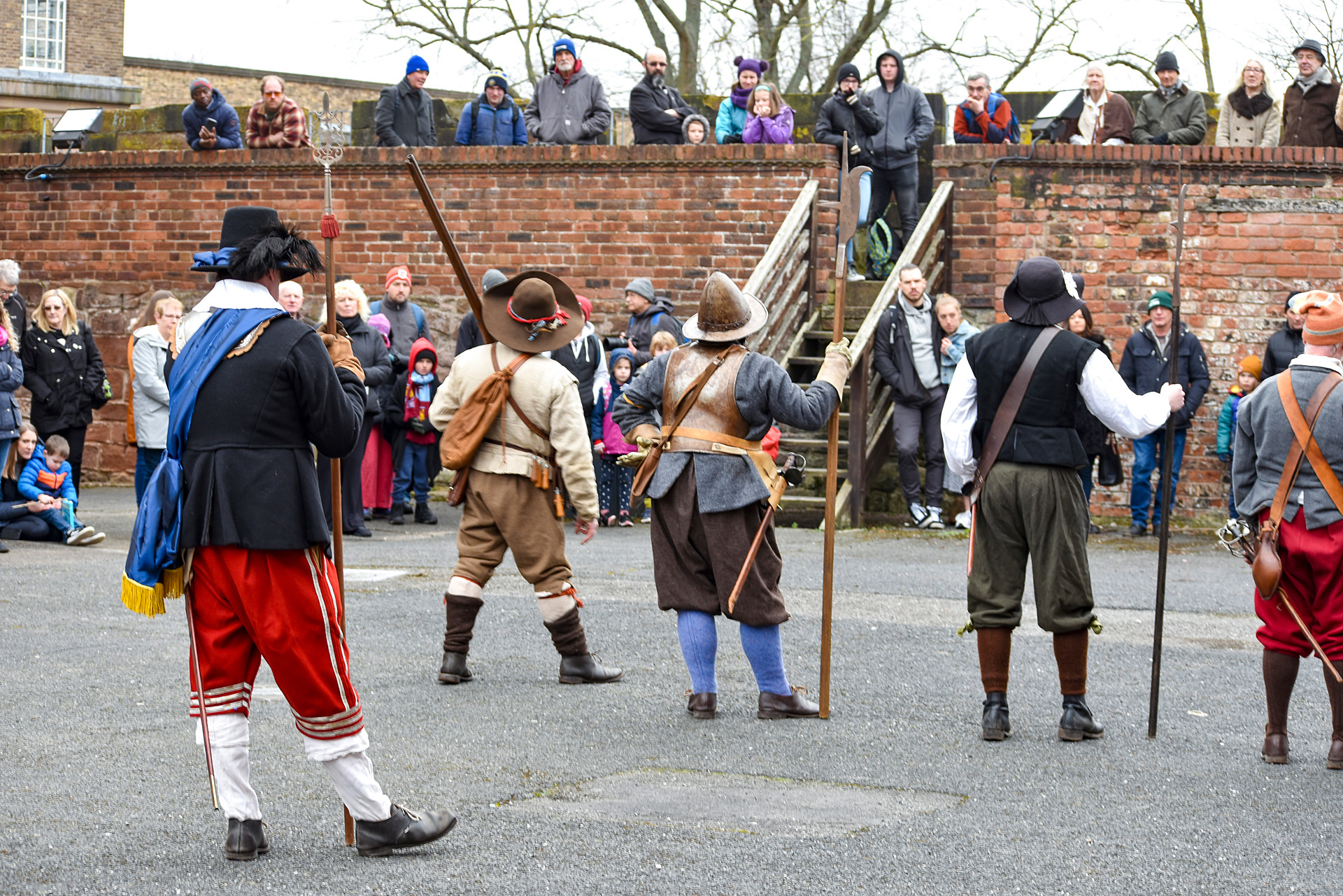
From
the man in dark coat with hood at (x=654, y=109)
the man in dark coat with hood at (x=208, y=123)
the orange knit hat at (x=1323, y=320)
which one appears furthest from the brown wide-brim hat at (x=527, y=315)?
the man in dark coat with hood at (x=208, y=123)

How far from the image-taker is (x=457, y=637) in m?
6.67

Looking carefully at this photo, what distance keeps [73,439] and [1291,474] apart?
935 cm

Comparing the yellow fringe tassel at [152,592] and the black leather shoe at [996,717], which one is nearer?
the yellow fringe tassel at [152,592]

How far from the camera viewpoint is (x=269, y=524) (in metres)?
4.20

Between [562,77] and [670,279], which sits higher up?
[562,77]

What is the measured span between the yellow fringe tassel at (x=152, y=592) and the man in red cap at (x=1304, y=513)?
3.85m

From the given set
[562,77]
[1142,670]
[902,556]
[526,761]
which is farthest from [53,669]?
[562,77]

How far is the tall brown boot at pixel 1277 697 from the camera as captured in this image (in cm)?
550

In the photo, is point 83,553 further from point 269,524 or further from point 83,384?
point 269,524

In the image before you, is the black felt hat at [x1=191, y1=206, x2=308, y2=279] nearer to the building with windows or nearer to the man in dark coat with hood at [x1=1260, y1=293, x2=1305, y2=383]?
the man in dark coat with hood at [x1=1260, y1=293, x2=1305, y2=383]

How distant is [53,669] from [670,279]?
26.8ft

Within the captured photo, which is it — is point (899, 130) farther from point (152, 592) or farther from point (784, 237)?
point (152, 592)

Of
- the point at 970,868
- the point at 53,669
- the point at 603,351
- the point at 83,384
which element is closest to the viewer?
the point at 970,868

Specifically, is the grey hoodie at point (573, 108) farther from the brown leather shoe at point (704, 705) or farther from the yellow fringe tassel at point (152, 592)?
the yellow fringe tassel at point (152, 592)
